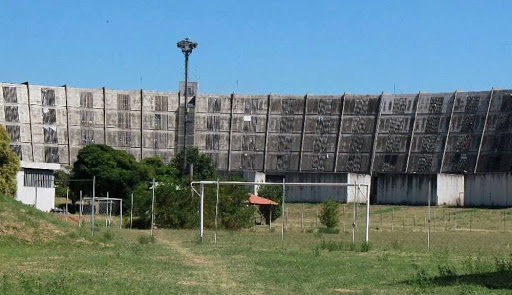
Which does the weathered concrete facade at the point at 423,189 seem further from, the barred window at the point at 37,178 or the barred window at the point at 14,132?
the barred window at the point at 14,132

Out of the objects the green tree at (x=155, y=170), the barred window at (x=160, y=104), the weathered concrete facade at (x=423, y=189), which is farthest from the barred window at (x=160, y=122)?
the weathered concrete facade at (x=423, y=189)

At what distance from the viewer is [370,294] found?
18656mm

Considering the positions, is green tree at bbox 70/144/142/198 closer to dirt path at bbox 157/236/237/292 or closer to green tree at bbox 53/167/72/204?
green tree at bbox 53/167/72/204

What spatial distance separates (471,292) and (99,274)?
27.1 feet

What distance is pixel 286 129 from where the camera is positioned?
99.2 m

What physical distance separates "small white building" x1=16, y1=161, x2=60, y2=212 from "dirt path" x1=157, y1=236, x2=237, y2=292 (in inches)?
1256

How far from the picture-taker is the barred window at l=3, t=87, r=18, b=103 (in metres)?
94.1

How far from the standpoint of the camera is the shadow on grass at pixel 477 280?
20000mm

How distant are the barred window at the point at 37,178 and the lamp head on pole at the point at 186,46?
42.0 ft

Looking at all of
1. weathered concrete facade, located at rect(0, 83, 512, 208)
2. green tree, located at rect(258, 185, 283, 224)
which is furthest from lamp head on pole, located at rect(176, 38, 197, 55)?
weathered concrete facade, located at rect(0, 83, 512, 208)

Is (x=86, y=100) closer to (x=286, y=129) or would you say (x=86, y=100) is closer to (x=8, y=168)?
(x=286, y=129)

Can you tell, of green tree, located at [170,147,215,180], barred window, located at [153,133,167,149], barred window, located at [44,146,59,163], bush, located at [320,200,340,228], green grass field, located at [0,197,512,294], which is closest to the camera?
green grass field, located at [0,197,512,294]

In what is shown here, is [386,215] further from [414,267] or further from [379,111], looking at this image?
[414,267]

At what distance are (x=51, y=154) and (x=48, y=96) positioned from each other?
5.67m
